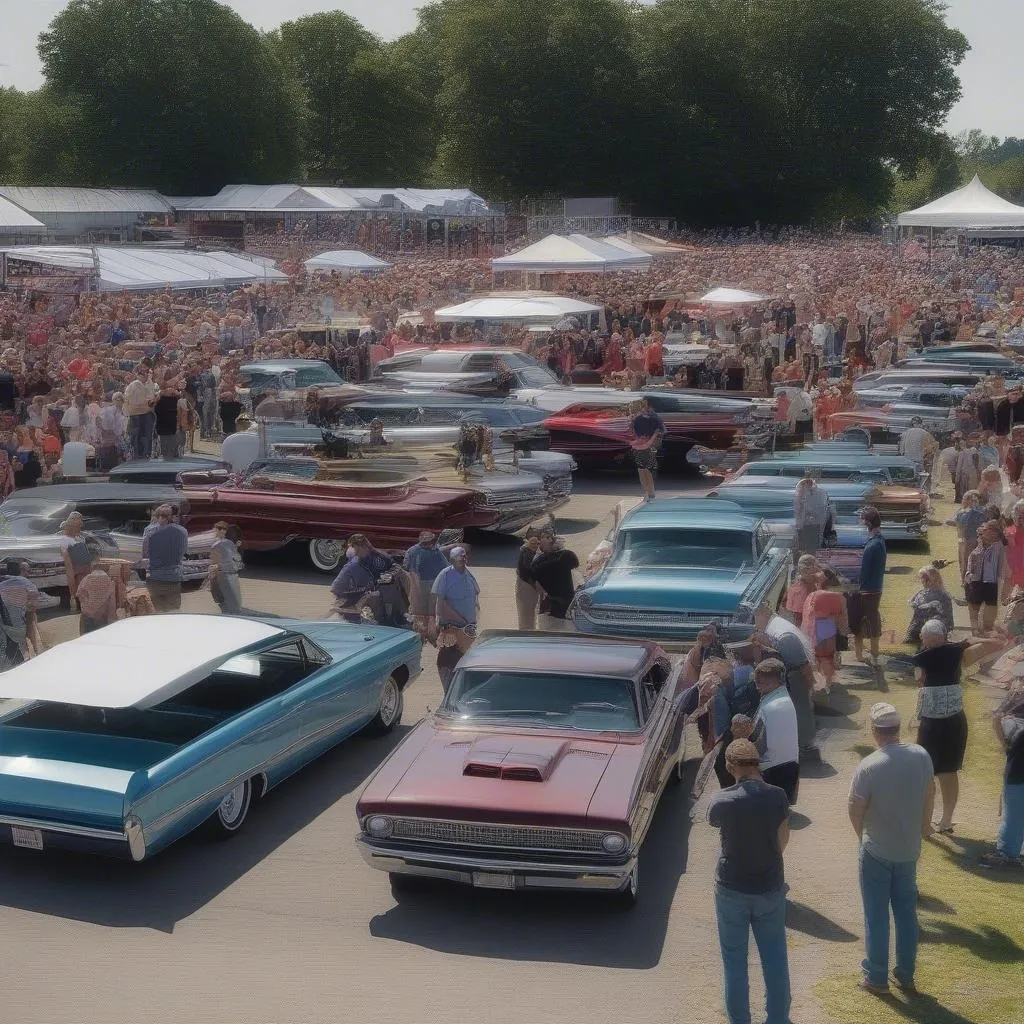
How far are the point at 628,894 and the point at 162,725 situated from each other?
119 inches

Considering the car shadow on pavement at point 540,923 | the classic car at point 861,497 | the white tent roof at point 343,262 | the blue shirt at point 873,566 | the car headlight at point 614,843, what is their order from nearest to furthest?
the car shadow on pavement at point 540,923 → the car headlight at point 614,843 → the blue shirt at point 873,566 → the classic car at point 861,497 → the white tent roof at point 343,262

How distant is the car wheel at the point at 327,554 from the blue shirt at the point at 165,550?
9.95ft

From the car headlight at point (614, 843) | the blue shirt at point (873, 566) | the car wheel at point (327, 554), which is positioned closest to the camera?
the car headlight at point (614, 843)

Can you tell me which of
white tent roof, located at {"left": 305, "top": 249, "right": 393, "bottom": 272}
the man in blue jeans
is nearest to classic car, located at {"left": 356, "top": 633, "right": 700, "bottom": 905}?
the man in blue jeans

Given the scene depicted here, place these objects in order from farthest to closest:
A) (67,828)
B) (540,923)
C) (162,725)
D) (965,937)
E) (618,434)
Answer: (618,434)
(162,725)
(67,828)
(540,923)
(965,937)

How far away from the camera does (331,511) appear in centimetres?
1722

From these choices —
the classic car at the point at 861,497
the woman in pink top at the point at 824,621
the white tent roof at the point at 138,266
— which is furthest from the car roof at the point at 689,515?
the white tent roof at the point at 138,266

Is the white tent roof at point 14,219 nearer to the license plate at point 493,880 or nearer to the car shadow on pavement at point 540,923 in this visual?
the car shadow on pavement at point 540,923

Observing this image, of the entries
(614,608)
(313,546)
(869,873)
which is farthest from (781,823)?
(313,546)

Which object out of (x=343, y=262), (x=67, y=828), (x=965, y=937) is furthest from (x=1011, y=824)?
(x=343, y=262)

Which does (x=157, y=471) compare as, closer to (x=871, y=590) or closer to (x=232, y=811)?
(x=871, y=590)

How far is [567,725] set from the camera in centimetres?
936

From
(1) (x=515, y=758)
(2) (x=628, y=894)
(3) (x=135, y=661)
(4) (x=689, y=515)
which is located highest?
(3) (x=135, y=661)

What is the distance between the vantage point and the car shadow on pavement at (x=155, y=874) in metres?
8.55
